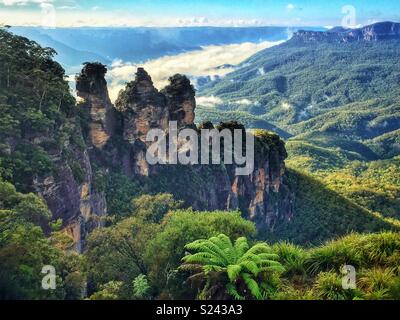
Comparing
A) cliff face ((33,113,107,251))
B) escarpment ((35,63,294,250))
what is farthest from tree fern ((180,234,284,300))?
escarpment ((35,63,294,250))

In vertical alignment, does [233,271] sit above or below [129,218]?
above

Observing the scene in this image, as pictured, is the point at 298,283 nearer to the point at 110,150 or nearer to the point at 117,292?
the point at 117,292

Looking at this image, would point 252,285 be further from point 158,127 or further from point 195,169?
point 195,169

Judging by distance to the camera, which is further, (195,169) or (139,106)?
(195,169)

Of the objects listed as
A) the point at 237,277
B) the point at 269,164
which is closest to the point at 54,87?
the point at 237,277

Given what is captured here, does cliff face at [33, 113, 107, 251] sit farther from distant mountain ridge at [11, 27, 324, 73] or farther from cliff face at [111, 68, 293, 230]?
distant mountain ridge at [11, 27, 324, 73]

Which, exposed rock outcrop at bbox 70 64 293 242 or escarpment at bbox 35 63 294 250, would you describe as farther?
exposed rock outcrop at bbox 70 64 293 242

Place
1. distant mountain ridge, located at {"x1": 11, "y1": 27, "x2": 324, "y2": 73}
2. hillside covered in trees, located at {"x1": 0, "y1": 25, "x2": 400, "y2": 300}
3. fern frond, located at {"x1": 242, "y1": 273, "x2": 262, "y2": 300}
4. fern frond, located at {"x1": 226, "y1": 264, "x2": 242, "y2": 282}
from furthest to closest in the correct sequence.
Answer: distant mountain ridge, located at {"x1": 11, "y1": 27, "x2": 324, "y2": 73}
hillside covered in trees, located at {"x1": 0, "y1": 25, "x2": 400, "y2": 300}
fern frond, located at {"x1": 226, "y1": 264, "x2": 242, "y2": 282}
fern frond, located at {"x1": 242, "y1": 273, "x2": 262, "y2": 300}

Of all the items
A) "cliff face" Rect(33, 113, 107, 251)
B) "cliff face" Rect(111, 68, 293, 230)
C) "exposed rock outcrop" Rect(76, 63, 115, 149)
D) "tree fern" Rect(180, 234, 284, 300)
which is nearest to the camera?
"tree fern" Rect(180, 234, 284, 300)

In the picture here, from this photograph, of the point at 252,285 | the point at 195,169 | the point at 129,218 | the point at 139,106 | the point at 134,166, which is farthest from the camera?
the point at 195,169

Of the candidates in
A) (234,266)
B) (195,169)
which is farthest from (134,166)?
(234,266)

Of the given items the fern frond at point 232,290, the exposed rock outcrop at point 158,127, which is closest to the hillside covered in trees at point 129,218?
the fern frond at point 232,290
